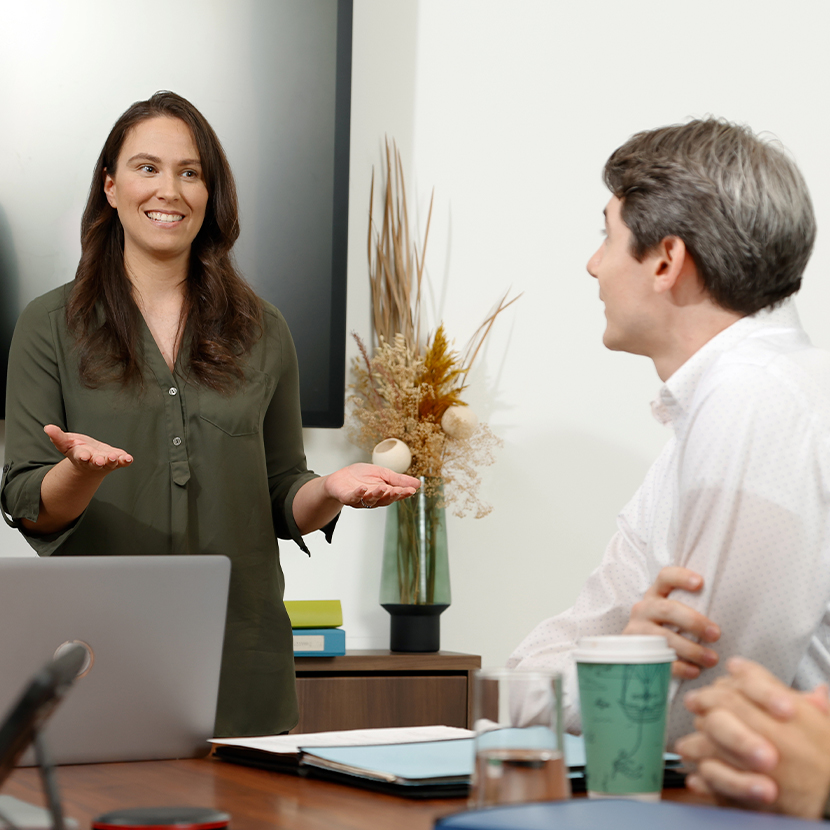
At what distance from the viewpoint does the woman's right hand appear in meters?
1.46

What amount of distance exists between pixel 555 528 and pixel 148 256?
1.52 meters

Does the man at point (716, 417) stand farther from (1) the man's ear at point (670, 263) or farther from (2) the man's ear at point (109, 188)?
(2) the man's ear at point (109, 188)

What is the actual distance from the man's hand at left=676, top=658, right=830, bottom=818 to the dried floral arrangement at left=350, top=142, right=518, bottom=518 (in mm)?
1788

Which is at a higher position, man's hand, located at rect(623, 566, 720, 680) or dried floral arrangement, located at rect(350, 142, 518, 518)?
dried floral arrangement, located at rect(350, 142, 518, 518)

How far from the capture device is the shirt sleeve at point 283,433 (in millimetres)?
1930

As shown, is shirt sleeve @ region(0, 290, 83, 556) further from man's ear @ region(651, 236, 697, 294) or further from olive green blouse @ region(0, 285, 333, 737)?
man's ear @ region(651, 236, 697, 294)

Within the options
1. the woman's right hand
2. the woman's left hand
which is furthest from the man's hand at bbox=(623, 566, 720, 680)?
the woman's right hand

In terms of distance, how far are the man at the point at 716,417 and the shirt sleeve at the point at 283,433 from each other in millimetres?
723

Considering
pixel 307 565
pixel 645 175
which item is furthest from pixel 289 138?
pixel 645 175

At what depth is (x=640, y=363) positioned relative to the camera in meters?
3.05

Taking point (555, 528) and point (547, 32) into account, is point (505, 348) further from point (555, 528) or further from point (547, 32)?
point (547, 32)

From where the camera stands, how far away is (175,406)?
1.79 meters

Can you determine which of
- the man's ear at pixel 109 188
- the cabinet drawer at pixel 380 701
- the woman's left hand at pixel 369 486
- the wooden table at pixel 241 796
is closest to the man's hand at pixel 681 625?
the wooden table at pixel 241 796

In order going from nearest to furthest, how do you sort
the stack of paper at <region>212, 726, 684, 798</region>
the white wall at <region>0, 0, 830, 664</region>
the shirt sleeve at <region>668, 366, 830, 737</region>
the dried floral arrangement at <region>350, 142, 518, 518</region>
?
the stack of paper at <region>212, 726, 684, 798</region> → the shirt sleeve at <region>668, 366, 830, 737</region> → the dried floral arrangement at <region>350, 142, 518, 518</region> → the white wall at <region>0, 0, 830, 664</region>
